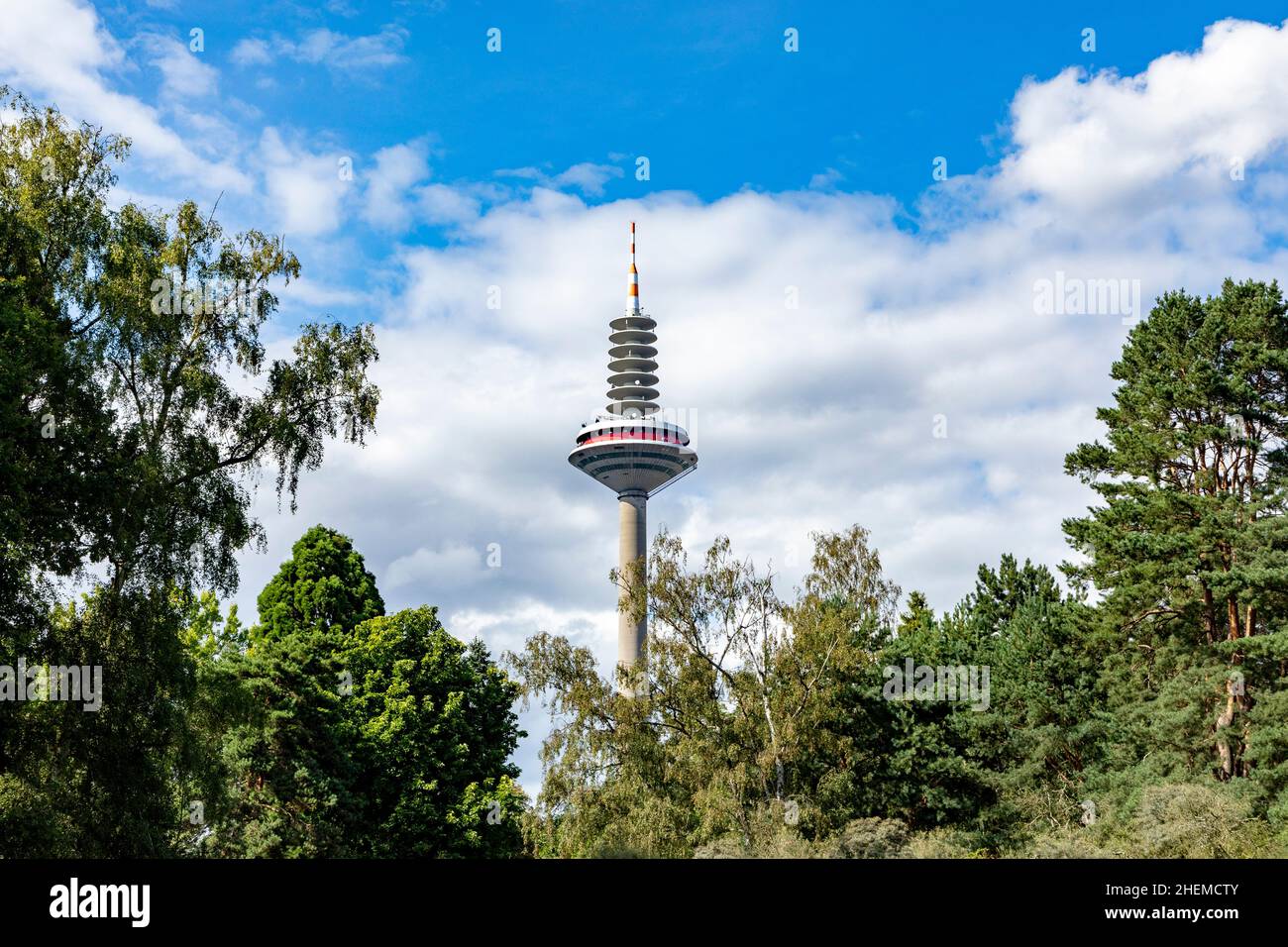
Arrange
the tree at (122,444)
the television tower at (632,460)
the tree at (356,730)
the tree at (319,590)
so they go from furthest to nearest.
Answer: the television tower at (632,460) → the tree at (319,590) → the tree at (356,730) → the tree at (122,444)

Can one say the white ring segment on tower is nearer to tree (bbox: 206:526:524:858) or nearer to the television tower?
the television tower

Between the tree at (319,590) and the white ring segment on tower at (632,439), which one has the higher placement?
the white ring segment on tower at (632,439)

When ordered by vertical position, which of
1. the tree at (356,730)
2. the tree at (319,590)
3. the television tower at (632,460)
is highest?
the television tower at (632,460)

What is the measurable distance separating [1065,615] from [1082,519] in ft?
17.3

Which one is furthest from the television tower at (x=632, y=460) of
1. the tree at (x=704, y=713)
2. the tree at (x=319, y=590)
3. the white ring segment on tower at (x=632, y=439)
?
the tree at (x=704, y=713)

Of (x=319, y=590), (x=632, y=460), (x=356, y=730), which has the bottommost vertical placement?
(x=356, y=730)

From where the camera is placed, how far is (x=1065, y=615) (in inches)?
2021

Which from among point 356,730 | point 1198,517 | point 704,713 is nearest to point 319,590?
point 356,730

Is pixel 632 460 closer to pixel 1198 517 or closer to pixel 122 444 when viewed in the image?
pixel 1198 517

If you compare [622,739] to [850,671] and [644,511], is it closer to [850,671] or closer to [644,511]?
[850,671]

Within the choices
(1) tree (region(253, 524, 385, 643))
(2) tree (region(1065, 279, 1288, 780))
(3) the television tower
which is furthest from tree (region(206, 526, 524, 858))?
(3) the television tower

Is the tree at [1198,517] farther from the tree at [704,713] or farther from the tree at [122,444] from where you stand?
the tree at [122,444]
